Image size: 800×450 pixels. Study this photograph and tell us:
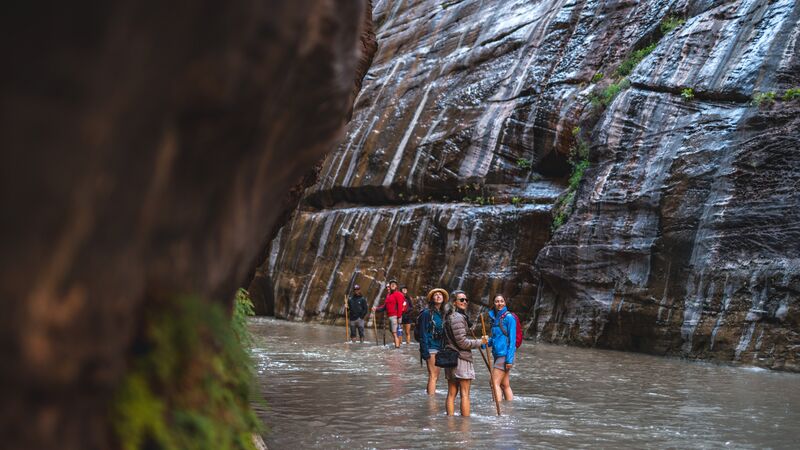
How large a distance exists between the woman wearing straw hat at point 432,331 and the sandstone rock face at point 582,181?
317 inches

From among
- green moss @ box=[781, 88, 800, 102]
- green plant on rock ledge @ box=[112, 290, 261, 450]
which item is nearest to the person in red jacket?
green moss @ box=[781, 88, 800, 102]

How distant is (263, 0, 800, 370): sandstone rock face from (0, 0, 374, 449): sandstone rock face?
15385 millimetres

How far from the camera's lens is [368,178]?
3300 cm

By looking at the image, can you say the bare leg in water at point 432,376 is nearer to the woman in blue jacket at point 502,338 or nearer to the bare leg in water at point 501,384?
the bare leg in water at point 501,384

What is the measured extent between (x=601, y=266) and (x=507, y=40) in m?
14.0

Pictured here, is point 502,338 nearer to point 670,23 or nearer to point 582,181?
point 582,181

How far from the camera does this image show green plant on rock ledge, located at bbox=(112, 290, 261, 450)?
2.97m

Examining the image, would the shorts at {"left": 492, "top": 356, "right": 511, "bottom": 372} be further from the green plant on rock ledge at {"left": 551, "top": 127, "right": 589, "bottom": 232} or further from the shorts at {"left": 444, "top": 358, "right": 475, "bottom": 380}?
the green plant on rock ledge at {"left": 551, "top": 127, "right": 589, "bottom": 232}

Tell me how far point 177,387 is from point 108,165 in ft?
3.88

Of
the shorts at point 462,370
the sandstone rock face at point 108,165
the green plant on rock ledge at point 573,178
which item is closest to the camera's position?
the sandstone rock face at point 108,165

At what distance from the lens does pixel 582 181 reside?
22.4 metres

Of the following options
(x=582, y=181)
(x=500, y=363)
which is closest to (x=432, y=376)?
(x=500, y=363)

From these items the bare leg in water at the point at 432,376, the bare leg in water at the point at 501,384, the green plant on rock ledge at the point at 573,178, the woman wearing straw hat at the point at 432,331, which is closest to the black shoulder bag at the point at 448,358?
the woman wearing straw hat at the point at 432,331

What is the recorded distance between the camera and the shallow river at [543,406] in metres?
8.58
